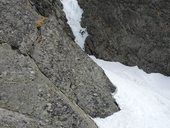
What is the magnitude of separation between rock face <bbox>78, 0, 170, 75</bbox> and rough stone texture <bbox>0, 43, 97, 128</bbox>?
10.1 meters

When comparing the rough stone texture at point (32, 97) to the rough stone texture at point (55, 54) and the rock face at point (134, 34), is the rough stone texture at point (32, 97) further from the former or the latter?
the rock face at point (134, 34)

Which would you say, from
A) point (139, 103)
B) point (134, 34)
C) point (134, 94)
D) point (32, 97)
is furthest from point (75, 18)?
point (32, 97)

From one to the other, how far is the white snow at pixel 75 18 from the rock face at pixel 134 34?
47 centimetres

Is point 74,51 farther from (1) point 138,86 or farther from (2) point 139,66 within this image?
(2) point 139,66

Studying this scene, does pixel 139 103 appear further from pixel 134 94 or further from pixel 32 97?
pixel 32 97

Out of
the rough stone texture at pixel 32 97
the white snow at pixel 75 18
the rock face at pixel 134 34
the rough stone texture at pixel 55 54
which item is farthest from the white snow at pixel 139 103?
the white snow at pixel 75 18

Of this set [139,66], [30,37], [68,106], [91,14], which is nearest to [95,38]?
[91,14]

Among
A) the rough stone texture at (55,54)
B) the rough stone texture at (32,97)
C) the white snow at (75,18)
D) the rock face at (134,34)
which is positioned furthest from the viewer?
the white snow at (75,18)

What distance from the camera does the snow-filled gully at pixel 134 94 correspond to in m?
17.6

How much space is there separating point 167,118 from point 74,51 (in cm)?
581

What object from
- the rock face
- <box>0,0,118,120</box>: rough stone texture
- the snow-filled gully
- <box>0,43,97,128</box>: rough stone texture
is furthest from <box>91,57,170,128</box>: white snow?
<box>0,43,97,128</box>: rough stone texture

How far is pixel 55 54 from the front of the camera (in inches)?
688

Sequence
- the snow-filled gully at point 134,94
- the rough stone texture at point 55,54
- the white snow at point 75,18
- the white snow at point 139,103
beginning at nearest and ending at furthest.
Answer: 1. the rough stone texture at point 55,54
2. the white snow at point 139,103
3. the snow-filled gully at point 134,94
4. the white snow at point 75,18

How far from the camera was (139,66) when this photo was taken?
83.3 feet
